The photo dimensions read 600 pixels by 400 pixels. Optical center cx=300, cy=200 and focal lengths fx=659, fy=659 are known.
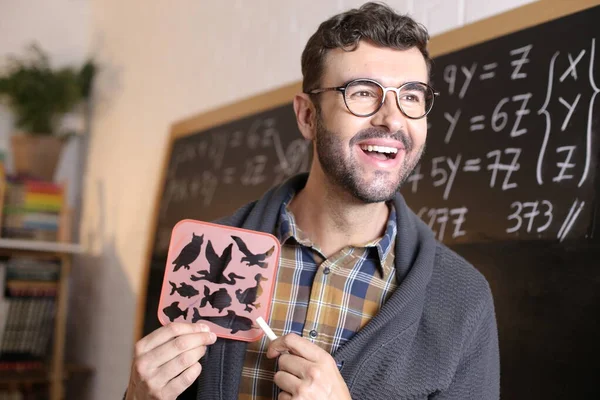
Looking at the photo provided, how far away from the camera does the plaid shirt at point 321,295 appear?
1.33 m

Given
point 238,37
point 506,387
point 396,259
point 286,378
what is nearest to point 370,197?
point 396,259

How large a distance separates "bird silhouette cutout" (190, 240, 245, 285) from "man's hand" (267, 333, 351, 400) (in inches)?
7.5

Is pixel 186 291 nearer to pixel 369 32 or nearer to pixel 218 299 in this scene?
pixel 218 299

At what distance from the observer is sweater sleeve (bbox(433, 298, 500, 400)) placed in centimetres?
127

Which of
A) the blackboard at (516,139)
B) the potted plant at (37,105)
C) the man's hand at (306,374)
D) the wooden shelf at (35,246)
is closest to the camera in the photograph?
the man's hand at (306,374)

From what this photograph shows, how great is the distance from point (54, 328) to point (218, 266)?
2.58 m

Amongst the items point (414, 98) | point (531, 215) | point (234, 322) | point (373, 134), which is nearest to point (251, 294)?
point (234, 322)

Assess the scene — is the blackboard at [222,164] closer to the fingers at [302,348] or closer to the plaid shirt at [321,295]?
the plaid shirt at [321,295]

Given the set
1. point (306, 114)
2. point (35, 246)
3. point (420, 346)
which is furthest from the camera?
point (35, 246)

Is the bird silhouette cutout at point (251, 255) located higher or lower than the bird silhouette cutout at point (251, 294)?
higher

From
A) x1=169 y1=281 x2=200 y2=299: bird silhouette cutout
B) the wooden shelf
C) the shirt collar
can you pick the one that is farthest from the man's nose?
the wooden shelf

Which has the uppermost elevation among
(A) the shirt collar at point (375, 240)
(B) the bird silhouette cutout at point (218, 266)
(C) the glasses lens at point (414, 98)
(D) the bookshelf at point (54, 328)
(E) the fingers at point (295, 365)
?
(C) the glasses lens at point (414, 98)

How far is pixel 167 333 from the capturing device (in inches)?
48.5

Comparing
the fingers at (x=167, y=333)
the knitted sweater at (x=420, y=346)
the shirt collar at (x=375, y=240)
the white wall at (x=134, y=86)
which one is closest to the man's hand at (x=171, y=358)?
the fingers at (x=167, y=333)
